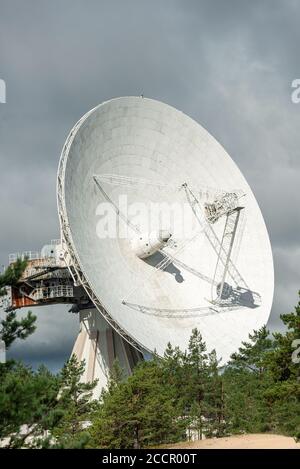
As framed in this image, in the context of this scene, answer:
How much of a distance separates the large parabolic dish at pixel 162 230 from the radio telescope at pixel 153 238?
65 millimetres

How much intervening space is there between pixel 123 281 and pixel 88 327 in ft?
26.1

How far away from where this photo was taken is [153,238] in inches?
1547

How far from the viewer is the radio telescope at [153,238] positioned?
3706 cm

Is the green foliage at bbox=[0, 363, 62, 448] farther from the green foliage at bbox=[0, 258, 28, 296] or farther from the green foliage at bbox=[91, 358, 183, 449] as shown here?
the green foliage at bbox=[91, 358, 183, 449]

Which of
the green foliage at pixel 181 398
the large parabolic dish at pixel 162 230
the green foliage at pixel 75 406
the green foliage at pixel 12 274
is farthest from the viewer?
the large parabolic dish at pixel 162 230

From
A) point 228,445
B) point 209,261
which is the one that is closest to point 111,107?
point 209,261

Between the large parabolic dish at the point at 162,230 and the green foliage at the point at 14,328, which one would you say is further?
the large parabolic dish at the point at 162,230

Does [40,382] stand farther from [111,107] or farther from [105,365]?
[105,365]

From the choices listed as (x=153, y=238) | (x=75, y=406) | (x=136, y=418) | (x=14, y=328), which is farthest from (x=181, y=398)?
(x=14, y=328)

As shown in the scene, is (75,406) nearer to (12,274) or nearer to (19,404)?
(12,274)

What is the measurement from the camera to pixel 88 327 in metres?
45.1

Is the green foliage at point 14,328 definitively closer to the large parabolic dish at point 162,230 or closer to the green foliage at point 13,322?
the green foliage at point 13,322

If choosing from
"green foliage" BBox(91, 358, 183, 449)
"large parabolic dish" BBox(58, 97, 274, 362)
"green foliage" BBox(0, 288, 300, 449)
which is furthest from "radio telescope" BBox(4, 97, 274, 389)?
"green foliage" BBox(91, 358, 183, 449)

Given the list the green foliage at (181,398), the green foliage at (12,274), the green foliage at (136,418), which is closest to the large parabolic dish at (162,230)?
the green foliage at (181,398)
